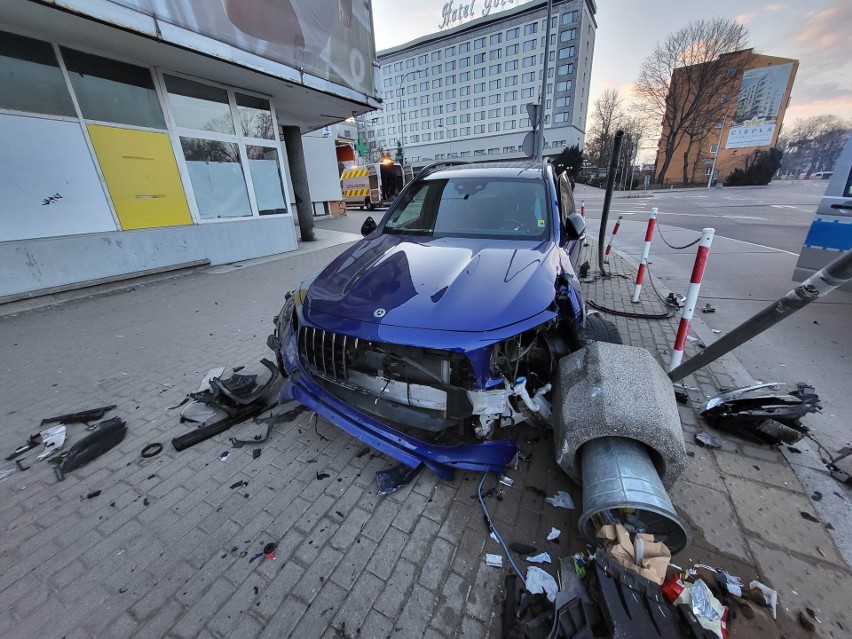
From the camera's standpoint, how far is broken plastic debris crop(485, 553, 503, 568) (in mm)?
1827

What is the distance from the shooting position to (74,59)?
5691 millimetres

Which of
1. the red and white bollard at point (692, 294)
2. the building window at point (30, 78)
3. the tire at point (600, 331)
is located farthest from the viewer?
the building window at point (30, 78)

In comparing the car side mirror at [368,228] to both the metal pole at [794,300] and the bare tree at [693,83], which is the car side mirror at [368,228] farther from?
the bare tree at [693,83]

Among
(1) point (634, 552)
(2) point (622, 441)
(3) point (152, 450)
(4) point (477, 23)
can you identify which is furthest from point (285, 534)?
(4) point (477, 23)

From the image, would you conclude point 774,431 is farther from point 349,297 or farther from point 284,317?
point 284,317

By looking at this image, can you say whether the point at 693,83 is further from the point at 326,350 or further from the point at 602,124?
the point at 326,350

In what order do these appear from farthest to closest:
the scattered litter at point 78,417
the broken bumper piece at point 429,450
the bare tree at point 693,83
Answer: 1. the bare tree at point 693,83
2. the scattered litter at point 78,417
3. the broken bumper piece at point 429,450

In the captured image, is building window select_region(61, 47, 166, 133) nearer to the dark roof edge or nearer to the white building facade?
the white building facade

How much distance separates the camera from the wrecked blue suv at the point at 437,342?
197cm

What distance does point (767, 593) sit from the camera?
1.63 meters

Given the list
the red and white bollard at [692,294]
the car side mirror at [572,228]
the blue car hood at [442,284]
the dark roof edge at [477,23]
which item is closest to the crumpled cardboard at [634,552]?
the blue car hood at [442,284]

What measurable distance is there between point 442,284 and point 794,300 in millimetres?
1976

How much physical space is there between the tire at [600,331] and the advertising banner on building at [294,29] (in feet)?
23.4

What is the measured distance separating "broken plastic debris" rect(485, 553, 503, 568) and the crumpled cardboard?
52cm
